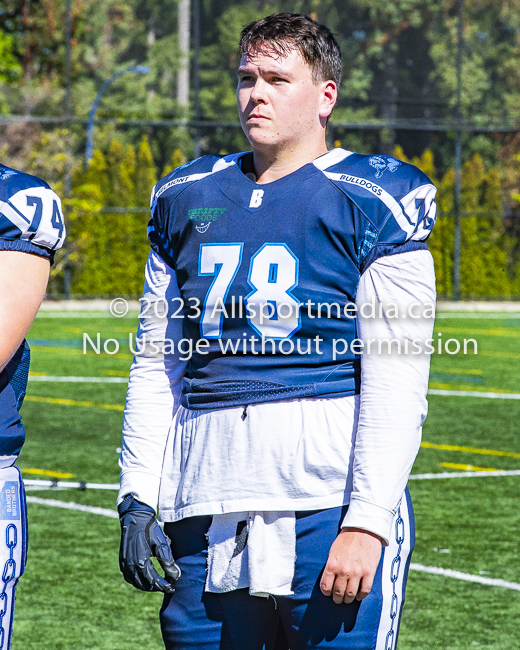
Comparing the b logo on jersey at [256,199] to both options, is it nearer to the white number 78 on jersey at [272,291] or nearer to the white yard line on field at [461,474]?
the white number 78 on jersey at [272,291]

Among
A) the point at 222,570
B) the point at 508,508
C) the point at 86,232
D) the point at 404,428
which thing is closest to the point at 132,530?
the point at 222,570

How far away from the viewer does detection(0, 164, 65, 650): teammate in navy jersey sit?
240 centimetres

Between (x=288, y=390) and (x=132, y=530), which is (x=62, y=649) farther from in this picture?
(x=288, y=390)

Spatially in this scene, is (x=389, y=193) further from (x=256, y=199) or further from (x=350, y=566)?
(x=350, y=566)

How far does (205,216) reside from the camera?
90.8 inches

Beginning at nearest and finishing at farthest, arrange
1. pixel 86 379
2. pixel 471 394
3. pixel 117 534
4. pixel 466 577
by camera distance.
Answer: pixel 466 577
pixel 117 534
pixel 471 394
pixel 86 379

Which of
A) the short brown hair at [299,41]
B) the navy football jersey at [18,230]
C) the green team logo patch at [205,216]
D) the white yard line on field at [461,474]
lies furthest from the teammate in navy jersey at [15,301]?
the white yard line on field at [461,474]

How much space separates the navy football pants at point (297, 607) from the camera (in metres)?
2.13

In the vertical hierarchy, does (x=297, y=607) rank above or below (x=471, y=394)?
above

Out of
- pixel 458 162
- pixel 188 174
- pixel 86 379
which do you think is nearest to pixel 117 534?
pixel 188 174

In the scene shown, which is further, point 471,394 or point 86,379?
point 86,379

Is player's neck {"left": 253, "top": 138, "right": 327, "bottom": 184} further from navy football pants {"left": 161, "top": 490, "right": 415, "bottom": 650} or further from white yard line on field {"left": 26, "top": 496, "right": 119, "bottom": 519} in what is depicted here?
white yard line on field {"left": 26, "top": 496, "right": 119, "bottom": 519}

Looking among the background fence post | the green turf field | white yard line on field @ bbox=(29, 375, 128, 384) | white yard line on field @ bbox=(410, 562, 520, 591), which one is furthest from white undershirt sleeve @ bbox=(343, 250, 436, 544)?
the background fence post

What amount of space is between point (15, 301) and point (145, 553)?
0.66 metres
